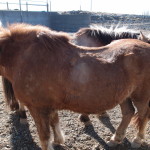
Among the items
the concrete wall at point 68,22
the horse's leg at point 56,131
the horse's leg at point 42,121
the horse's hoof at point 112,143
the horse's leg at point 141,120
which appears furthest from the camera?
the concrete wall at point 68,22

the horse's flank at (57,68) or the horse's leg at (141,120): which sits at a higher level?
the horse's flank at (57,68)

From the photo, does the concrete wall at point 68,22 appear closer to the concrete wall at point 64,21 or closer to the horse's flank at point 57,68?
the concrete wall at point 64,21

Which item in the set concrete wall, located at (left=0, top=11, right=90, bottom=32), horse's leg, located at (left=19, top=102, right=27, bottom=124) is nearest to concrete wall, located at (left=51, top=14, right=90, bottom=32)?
concrete wall, located at (left=0, top=11, right=90, bottom=32)

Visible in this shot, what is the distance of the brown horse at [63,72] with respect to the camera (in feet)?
9.66

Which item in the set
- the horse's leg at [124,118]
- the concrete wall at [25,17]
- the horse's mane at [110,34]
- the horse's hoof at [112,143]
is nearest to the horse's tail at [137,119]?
the horse's leg at [124,118]

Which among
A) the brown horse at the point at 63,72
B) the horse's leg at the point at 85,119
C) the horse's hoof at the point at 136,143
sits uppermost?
the brown horse at the point at 63,72

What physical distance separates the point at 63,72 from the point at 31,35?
0.67 m

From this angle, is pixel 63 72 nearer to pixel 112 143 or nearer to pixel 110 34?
pixel 112 143

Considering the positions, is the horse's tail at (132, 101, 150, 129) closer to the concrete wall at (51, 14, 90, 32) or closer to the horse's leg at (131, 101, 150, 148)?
the horse's leg at (131, 101, 150, 148)

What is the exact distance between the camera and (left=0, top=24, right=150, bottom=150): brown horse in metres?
2.95

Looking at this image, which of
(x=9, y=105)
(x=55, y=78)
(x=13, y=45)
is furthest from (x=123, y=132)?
(x=13, y=45)

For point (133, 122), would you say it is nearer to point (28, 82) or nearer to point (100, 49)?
point (100, 49)

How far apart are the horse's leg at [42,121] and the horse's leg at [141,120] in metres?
1.41

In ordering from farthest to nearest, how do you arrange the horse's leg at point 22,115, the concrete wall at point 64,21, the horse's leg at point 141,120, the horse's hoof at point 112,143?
the concrete wall at point 64,21, the horse's leg at point 22,115, the horse's hoof at point 112,143, the horse's leg at point 141,120
